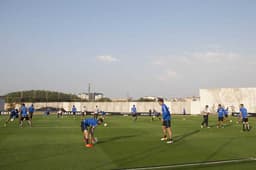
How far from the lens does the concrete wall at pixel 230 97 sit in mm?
51406

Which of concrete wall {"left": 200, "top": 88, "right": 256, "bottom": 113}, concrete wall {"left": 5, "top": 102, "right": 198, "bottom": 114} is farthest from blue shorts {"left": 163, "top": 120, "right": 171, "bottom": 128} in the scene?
concrete wall {"left": 5, "top": 102, "right": 198, "bottom": 114}

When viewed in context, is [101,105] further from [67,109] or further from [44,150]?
[44,150]

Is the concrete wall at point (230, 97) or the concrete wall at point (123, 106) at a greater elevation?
the concrete wall at point (230, 97)

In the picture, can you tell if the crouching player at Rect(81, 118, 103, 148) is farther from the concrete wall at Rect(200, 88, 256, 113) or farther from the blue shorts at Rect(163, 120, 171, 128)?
the concrete wall at Rect(200, 88, 256, 113)

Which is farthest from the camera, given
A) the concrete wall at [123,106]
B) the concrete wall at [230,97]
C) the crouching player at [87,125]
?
the concrete wall at [123,106]

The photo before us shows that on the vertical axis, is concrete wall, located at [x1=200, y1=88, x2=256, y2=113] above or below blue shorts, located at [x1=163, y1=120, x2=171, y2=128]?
above

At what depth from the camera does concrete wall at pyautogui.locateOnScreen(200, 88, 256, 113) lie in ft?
169

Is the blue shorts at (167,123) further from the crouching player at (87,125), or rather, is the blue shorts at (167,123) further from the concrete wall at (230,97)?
the concrete wall at (230,97)

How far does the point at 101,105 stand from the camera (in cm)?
6316

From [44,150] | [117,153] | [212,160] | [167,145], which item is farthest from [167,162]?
[44,150]

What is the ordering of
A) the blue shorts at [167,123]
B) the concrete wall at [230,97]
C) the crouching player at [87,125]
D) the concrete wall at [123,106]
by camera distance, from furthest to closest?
the concrete wall at [123,106] < the concrete wall at [230,97] < the blue shorts at [167,123] < the crouching player at [87,125]

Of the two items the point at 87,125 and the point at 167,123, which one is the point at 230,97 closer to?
the point at 167,123

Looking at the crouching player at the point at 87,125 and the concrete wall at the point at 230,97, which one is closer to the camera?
the crouching player at the point at 87,125

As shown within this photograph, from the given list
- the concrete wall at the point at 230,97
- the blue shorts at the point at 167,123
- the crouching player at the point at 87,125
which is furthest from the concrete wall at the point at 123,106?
the crouching player at the point at 87,125
